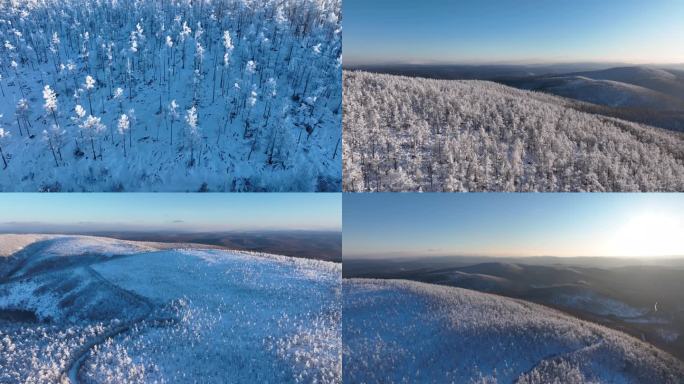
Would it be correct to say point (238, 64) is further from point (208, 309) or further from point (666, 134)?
point (666, 134)

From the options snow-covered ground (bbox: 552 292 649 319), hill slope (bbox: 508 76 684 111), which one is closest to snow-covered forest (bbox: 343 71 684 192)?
hill slope (bbox: 508 76 684 111)

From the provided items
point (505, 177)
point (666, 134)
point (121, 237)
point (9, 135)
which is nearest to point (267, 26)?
point (9, 135)

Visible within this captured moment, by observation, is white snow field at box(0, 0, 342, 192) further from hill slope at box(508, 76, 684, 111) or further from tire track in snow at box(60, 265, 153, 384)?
hill slope at box(508, 76, 684, 111)

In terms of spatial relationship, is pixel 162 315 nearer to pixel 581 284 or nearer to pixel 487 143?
pixel 487 143

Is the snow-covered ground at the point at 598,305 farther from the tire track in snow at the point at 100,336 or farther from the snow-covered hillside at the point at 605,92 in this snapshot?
the tire track in snow at the point at 100,336

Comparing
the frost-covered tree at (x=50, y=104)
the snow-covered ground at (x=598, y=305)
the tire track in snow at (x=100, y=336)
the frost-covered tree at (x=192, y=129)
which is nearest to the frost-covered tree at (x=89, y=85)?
the frost-covered tree at (x=50, y=104)
